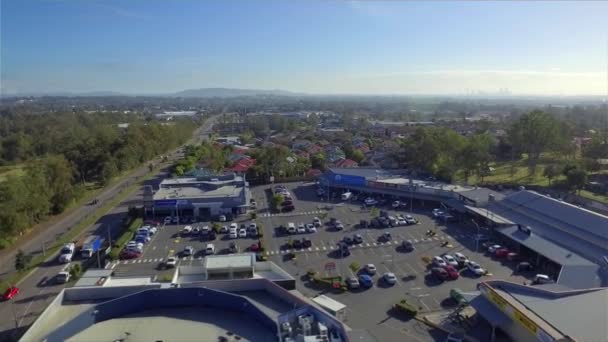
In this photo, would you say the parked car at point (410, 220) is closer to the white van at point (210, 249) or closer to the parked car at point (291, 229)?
the parked car at point (291, 229)

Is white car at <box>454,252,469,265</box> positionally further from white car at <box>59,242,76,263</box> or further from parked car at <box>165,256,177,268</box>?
white car at <box>59,242,76,263</box>

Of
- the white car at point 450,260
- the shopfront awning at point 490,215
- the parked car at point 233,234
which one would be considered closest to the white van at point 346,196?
the shopfront awning at point 490,215

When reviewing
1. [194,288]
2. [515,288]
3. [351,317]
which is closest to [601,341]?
[515,288]

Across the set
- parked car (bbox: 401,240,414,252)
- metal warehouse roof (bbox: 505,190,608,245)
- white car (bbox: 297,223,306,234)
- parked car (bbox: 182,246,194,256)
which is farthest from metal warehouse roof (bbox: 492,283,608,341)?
parked car (bbox: 182,246,194,256)

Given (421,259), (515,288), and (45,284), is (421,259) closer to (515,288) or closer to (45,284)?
(515,288)

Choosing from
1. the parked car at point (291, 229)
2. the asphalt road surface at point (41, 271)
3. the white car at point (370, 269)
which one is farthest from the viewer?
the parked car at point (291, 229)
